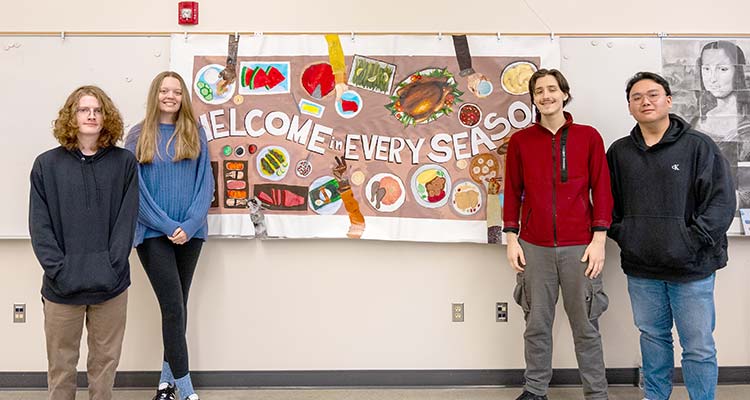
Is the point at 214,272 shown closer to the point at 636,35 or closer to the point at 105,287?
the point at 105,287

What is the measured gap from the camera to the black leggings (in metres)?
2.34

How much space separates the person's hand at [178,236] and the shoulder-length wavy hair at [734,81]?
2.54 metres

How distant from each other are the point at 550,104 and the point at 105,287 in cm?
190

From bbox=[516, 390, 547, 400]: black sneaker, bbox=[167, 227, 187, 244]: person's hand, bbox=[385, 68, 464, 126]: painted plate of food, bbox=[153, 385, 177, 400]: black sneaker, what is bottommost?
bbox=[516, 390, 547, 400]: black sneaker

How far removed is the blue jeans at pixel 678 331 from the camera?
7.19 ft

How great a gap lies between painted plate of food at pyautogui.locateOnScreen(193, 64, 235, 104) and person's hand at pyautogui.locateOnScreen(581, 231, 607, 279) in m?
1.81

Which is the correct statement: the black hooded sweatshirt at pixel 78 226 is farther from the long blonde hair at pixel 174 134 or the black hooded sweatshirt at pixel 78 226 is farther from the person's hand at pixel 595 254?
the person's hand at pixel 595 254

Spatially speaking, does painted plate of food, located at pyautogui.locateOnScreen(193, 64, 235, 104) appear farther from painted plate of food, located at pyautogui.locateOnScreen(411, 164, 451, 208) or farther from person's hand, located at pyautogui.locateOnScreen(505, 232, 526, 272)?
person's hand, located at pyautogui.locateOnScreen(505, 232, 526, 272)

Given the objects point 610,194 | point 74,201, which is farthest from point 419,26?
point 74,201

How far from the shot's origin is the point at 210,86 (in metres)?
2.68

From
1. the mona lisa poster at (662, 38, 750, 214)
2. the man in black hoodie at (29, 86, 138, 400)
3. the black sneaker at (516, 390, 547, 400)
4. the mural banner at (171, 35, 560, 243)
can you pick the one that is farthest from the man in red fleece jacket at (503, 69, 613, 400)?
the man in black hoodie at (29, 86, 138, 400)

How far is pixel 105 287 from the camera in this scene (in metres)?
1.97

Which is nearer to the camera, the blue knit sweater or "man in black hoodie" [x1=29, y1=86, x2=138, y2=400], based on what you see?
"man in black hoodie" [x1=29, y1=86, x2=138, y2=400]

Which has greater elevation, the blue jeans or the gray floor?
the blue jeans
